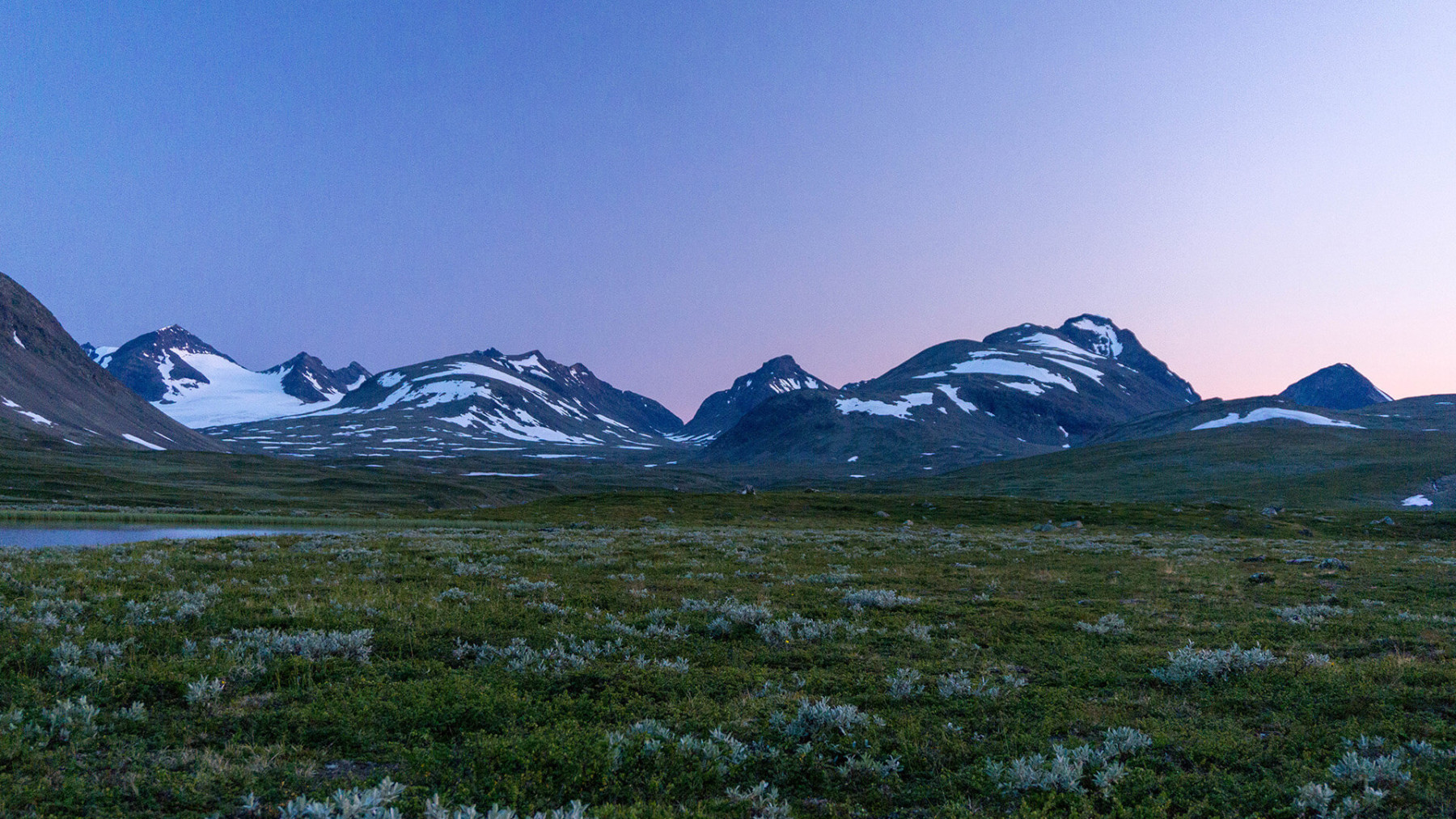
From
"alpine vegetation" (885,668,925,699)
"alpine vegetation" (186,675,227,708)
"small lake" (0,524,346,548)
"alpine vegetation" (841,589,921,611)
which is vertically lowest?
"small lake" (0,524,346,548)

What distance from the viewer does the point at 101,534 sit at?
139 ft

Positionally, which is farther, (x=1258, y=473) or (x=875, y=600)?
(x=1258, y=473)

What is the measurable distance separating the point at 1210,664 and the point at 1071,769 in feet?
18.0

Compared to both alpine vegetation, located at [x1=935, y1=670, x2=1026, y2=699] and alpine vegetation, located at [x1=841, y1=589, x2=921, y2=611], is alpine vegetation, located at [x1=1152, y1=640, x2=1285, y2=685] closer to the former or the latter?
alpine vegetation, located at [x1=935, y1=670, x2=1026, y2=699]

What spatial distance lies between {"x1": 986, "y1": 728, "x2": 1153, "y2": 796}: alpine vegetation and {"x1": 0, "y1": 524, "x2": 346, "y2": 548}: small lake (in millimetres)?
38994

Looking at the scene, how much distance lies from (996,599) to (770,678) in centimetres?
982

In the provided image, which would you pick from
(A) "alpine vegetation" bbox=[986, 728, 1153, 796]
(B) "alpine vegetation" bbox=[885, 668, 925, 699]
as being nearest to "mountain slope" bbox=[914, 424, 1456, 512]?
(B) "alpine vegetation" bbox=[885, 668, 925, 699]

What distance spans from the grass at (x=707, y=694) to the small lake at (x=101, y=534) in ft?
65.7

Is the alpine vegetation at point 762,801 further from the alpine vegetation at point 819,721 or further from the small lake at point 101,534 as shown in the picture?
the small lake at point 101,534

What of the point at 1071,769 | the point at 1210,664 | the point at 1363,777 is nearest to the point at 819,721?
the point at 1071,769

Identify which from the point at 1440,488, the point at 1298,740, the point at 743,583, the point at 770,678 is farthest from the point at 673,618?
the point at 1440,488

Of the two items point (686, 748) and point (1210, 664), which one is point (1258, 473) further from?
point (686, 748)

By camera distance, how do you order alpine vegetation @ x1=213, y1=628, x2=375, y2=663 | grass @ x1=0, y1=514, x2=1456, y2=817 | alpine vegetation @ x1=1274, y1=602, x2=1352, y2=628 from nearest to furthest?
grass @ x1=0, y1=514, x2=1456, y2=817, alpine vegetation @ x1=213, y1=628, x2=375, y2=663, alpine vegetation @ x1=1274, y1=602, x2=1352, y2=628

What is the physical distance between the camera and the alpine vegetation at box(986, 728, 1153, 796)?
24.3 ft
